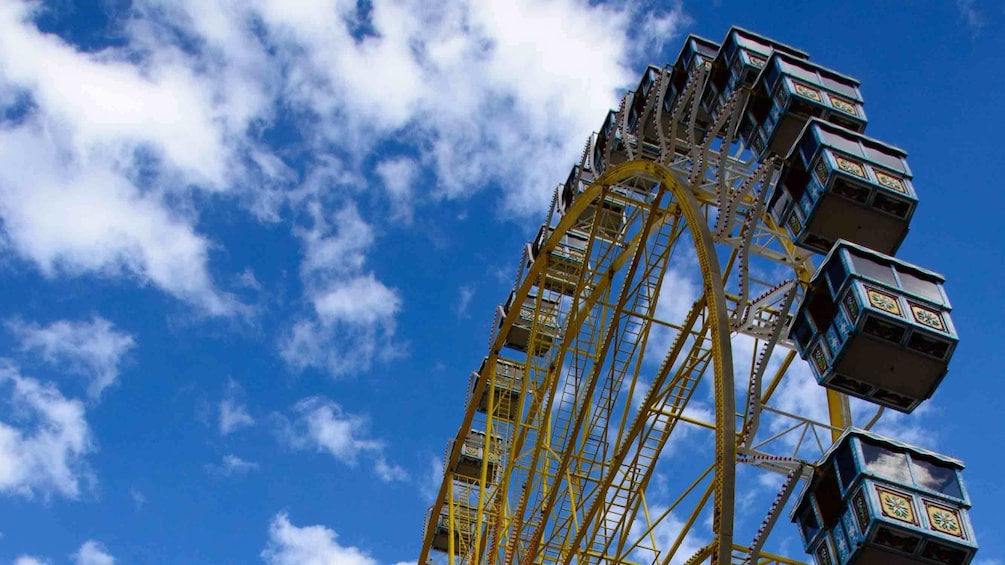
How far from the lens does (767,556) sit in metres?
12.9

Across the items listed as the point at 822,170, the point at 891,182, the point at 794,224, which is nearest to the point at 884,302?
the point at 794,224

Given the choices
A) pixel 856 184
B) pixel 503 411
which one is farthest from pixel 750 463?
pixel 503 411

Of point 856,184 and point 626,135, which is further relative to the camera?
point 626,135

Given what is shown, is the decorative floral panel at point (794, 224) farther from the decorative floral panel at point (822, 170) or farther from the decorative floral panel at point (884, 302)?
the decorative floral panel at point (884, 302)

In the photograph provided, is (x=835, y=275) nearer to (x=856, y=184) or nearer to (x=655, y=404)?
(x=856, y=184)

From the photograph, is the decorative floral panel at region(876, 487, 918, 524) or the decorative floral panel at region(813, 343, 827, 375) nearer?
the decorative floral panel at region(876, 487, 918, 524)

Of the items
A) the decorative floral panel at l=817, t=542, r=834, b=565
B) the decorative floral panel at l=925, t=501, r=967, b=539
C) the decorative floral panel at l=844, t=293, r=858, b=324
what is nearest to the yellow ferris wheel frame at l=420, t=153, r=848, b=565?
the decorative floral panel at l=817, t=542, r=834, b=565

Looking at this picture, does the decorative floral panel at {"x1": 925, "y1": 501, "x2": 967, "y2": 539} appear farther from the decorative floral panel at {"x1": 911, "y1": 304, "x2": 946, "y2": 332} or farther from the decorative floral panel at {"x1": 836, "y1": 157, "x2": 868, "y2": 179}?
the decorative floral panel at {"x1": 836, "y1": 157, "x2": 868, "y2": 179}

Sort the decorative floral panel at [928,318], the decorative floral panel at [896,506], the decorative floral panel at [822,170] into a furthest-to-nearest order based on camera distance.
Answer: the decorative floral panel at [822,170] < the decorative floral panel at [928,318] < the decorative floral panel at [896,506]

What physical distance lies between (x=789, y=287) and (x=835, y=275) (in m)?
0.80

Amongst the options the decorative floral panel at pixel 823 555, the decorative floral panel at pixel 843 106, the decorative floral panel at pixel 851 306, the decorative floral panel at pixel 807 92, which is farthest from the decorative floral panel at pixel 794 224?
the decorative floral panel at pixel 823 555

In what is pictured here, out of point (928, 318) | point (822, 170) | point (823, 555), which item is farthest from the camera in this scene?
point (822, 170)

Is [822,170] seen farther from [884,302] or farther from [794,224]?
[884,302]

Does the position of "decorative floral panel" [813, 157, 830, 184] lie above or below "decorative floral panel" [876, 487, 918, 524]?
above
